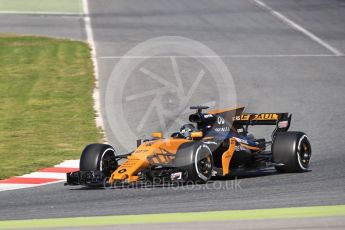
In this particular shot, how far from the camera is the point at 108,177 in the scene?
41.8 feet

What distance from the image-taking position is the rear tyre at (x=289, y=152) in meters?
13.4

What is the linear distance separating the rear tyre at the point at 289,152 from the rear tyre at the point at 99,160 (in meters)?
2.66

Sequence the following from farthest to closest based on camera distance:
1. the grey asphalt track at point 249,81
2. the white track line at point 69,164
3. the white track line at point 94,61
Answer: the white track line at point 94,61 < the white track line at point 69,164 < the grey asphalt track at point 249,81

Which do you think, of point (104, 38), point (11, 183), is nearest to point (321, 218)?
point (11, 183)

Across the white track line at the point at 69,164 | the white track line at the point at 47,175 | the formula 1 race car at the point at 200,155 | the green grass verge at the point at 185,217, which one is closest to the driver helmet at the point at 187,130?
the formula 1 race car at the point at 200,155

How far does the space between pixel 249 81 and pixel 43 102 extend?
5.97m

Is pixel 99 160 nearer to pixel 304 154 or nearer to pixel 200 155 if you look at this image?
pixel 200 155

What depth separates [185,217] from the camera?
9547mm

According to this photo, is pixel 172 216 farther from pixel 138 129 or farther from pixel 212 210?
pixel 138 129

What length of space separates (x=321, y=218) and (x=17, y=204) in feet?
14.9

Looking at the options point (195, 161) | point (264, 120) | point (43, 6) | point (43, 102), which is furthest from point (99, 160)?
point (43, 6)

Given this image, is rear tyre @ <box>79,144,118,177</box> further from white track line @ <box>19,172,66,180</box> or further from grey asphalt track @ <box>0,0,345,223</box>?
white track line @ <box>19,172,66,180</box>

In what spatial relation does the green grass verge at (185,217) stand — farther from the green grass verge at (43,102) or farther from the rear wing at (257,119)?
the green grass verge at (43,102)

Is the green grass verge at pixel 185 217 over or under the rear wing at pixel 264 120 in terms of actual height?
under
